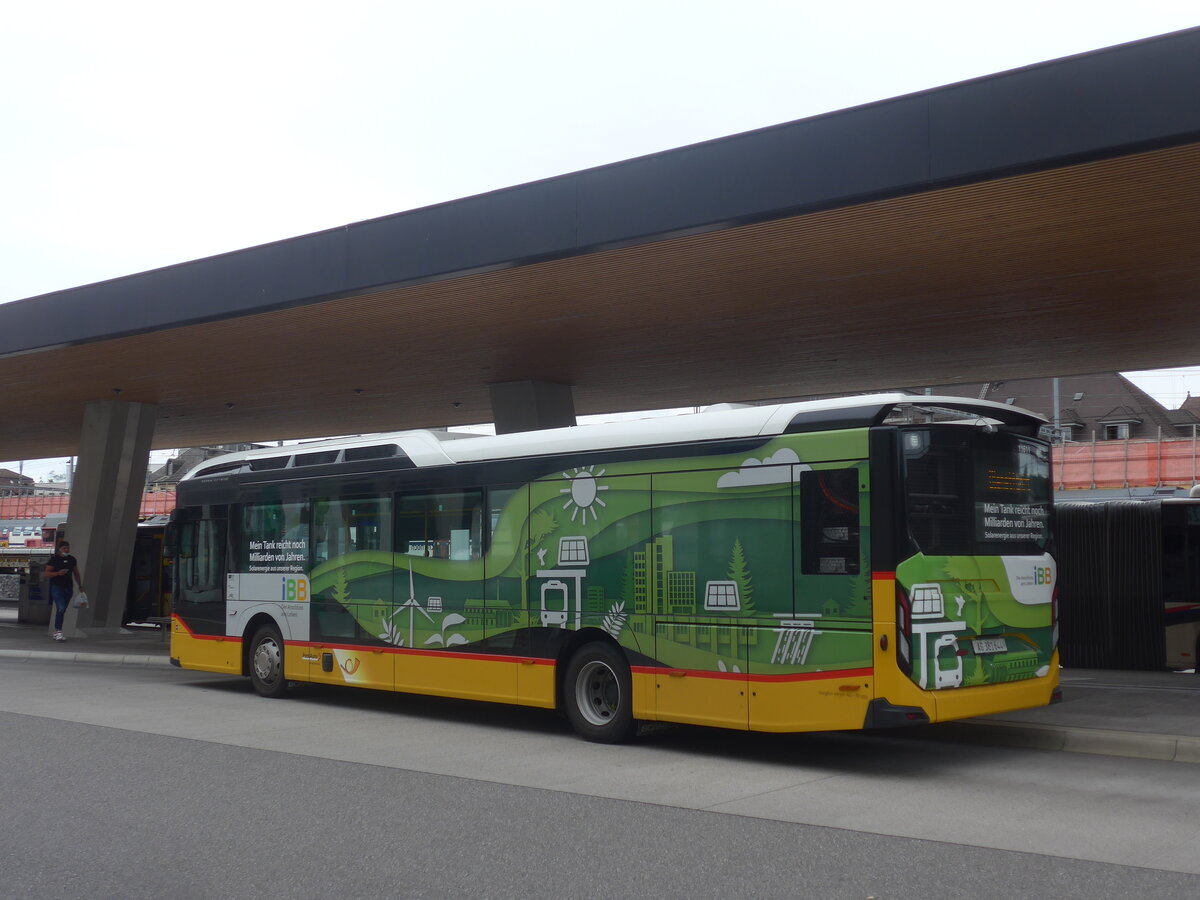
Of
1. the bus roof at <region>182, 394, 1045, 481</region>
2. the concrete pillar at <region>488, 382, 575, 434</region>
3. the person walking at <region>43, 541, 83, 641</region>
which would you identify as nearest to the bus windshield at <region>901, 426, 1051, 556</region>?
the bus roof at <region>182, 394, 1045, 481</region>

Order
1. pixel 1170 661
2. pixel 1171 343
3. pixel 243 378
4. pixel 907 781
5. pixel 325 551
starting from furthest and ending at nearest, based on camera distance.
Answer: pixel 243 378, pixel 1171 343, pixel 1170 661, pixel 325 551, pixel 907 781

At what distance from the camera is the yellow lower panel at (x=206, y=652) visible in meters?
14.8

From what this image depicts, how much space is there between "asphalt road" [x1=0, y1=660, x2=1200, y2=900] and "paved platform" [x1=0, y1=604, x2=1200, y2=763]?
208 millimetres

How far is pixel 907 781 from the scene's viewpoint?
893 centimetres

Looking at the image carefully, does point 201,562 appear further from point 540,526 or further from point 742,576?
point 742,576

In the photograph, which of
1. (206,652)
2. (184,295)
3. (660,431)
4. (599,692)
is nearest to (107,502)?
(184,295)

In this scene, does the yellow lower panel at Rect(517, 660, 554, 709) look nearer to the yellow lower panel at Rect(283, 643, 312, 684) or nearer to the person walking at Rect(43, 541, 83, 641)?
the yellow lower panel at Rect(283, 643, 312, 684)

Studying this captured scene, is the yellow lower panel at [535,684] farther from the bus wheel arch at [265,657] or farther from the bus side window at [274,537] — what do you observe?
the bus wheel arch at [265,657]

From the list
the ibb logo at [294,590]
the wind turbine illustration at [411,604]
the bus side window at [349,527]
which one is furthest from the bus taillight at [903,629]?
Answer: the ibb logo at [294,590]

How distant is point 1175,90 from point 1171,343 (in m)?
9.37

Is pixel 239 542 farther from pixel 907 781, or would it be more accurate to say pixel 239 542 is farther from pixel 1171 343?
pixel 1171 343

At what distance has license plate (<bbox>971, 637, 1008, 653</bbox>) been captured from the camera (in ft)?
30.1

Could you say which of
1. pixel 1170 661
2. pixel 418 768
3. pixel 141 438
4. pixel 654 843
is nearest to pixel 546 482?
pixel 418 768

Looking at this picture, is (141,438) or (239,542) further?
(141,438)
